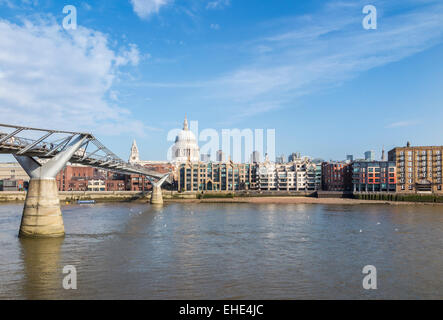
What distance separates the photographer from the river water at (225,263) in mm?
23766

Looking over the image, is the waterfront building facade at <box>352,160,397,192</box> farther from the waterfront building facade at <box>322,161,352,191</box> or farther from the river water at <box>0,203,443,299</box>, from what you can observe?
the river water at <box>0,203,443,299</box>

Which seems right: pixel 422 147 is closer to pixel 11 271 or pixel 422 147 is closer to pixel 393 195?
pixel 393 195

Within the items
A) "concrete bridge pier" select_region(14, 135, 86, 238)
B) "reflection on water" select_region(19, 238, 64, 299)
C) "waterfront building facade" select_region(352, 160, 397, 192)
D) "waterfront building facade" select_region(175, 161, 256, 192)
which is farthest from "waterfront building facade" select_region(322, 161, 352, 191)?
"reflection on water" select_region(19, 238, 64, 299)

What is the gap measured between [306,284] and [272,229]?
27.7 metres

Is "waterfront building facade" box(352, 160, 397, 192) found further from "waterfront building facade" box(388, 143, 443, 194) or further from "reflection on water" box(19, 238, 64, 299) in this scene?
"reflection on water" box(19, 238, 64, 299)

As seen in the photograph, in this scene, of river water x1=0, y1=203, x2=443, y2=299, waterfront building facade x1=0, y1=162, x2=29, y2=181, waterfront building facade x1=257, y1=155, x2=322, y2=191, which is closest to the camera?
river water x1=0, y1=203, x2=443, y2=299

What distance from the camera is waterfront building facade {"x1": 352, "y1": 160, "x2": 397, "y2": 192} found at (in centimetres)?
13375

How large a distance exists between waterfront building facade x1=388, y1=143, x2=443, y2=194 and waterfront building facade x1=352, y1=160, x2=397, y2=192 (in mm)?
2212

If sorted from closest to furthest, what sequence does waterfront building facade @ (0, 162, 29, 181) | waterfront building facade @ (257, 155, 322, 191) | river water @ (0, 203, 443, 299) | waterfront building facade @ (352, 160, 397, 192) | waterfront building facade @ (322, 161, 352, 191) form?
1. river water @ (0, 203, 443, 299)
2. waterfront building facade @ (352, 160, 397, 192)
3. waterfront building facade @ (322, 161, 352, 191)
4. waterfront building facade @ (257, 155, 322, 191)
5. waterfront building facade @ (0, 162, 29, 181)

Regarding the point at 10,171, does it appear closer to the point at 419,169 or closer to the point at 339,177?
the point at 339,177

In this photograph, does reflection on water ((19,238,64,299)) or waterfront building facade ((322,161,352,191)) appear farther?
waterfront building facade ((322,161,352,191))

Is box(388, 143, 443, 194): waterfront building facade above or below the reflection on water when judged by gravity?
above

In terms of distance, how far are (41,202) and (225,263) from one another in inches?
887

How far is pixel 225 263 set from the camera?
31172mm
